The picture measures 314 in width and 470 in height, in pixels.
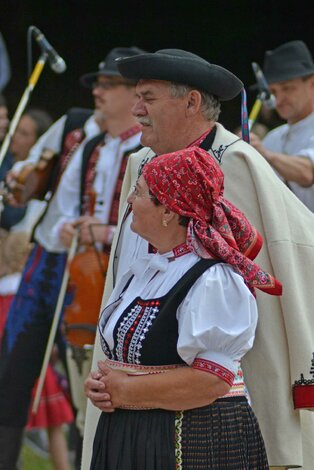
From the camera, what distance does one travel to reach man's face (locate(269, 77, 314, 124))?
561 cm

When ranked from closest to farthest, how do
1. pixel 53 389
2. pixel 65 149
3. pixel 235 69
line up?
pixel 65 149
pixel 53 389
pixel 235 69

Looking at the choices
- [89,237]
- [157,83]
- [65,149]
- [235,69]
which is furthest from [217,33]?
[157,83]

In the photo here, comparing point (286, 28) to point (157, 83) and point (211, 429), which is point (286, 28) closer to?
point (157, 83)

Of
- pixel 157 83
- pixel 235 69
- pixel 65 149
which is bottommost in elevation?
pixel 157 83

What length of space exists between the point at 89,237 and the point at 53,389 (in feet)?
4.15

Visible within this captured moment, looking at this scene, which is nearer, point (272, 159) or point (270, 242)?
point (270, 242)

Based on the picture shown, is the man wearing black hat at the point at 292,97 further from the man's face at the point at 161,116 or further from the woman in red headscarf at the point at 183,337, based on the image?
the woman in red headscarf at the point at 183,337

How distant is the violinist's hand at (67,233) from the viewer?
18.5ft

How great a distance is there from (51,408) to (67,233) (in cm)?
108

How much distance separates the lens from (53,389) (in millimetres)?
6422

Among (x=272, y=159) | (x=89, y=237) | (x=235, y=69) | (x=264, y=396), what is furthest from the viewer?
(x=235, y=69)

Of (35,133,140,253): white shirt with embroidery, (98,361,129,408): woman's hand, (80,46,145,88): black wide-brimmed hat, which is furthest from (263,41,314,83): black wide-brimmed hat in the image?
(98,361,129,408): woman's hand

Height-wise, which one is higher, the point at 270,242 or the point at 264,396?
the point at 270,242

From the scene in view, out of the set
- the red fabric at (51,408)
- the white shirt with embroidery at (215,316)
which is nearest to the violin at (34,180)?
the red fabric at (51,408)
